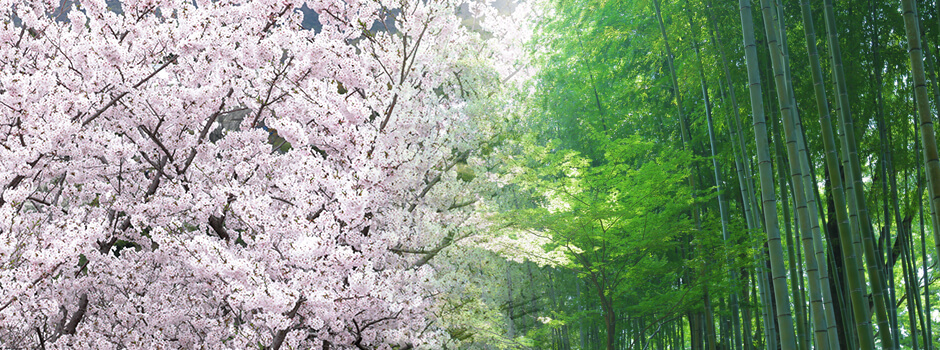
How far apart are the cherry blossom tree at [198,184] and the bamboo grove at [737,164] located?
199cm

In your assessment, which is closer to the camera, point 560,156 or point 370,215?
point 370,215

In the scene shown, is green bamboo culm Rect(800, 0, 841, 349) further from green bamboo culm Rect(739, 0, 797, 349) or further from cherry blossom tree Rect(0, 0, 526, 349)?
cherry blossom tree Rect(0, 0, 526, 349)

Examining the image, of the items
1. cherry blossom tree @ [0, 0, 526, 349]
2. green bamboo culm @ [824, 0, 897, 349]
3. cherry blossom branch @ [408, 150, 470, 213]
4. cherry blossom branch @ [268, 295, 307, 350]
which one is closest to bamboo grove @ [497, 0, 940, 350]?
green bamboo culm @ [824, 0, 897, 349]

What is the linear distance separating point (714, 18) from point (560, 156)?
203cm

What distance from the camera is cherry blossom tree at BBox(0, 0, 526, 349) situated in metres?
3.98

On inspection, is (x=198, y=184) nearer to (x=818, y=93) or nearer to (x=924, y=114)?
(x=818, y=93)

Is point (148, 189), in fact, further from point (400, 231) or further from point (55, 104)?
point (400, 231)

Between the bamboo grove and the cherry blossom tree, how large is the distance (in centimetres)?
199

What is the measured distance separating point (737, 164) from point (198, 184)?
14.2 feet

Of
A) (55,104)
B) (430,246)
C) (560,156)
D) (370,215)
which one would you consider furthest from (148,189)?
(560,156)

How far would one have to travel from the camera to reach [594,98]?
8906 mm

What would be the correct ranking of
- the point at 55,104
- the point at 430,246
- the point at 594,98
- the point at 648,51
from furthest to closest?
the point at 594,98, the point at 648,51, the point at 430,246, the point at 55,104

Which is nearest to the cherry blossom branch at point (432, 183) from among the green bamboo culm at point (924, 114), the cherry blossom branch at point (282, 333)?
the cherry blossom branch at point (282, 333)

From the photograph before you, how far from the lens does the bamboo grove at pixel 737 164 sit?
300cm
